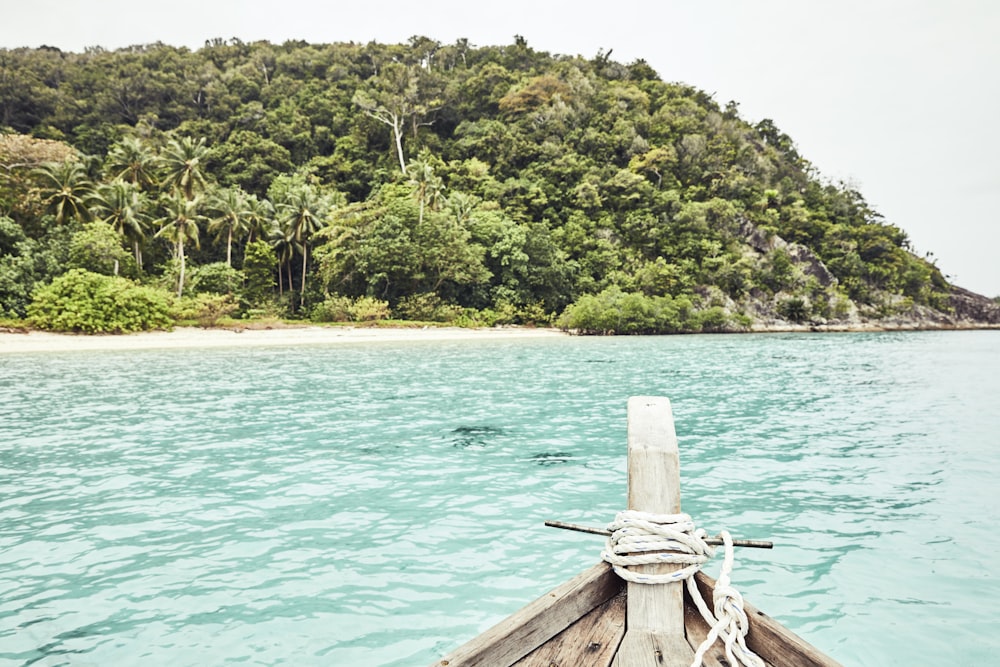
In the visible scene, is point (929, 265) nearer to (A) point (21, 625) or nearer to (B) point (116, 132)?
(A) point (21, 625)

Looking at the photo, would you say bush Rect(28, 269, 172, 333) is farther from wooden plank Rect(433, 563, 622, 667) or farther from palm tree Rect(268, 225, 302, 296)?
wooden plank Rect(433, 563, 622, 667)

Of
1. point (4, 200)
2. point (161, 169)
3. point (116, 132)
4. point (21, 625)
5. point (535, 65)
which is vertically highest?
point (535, 65)

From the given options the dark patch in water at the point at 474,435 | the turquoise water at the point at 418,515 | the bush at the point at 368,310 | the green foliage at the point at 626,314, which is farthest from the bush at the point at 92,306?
the dark patch in water at the point at 474,435

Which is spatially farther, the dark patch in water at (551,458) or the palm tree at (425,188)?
the palm tree at (425,188)

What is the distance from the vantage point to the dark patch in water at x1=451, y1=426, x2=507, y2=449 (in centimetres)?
918

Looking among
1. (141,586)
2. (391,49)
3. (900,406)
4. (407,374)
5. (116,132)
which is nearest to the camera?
(141,586)

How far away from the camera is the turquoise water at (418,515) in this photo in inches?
154

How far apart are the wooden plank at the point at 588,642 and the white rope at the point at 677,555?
0.81 feet

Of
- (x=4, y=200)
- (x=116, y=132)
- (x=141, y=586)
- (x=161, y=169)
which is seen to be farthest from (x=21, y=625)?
(x=116, y=132)

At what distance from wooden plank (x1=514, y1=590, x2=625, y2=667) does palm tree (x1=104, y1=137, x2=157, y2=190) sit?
5334 cm

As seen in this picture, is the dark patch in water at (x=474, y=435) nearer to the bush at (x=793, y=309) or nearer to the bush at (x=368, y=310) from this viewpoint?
the bush at (x=368, y=310)

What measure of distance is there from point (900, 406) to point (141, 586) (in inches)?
590

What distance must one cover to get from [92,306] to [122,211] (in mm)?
12704

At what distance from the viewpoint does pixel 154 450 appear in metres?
8.70
